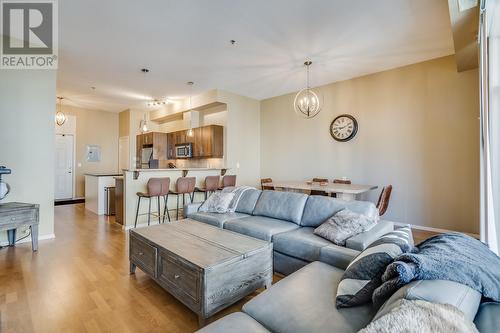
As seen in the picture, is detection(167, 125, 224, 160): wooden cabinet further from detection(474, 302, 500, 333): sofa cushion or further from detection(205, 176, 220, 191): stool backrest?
detection(474, 302, 500, 333): sofa cushion

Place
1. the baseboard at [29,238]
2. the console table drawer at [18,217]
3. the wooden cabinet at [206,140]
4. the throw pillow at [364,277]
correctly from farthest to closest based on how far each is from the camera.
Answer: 1. the wooden cabinet at [206,140]
2. the baseboard at [29,238]
3. the console table drawer at [18,217]
4. the throw pillow at [364,277]

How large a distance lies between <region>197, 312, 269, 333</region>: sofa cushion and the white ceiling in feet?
10.3

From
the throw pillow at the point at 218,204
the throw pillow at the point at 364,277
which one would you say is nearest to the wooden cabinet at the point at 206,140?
the throw pillow at the point at 218,204

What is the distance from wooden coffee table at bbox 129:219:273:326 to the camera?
73.0 inches

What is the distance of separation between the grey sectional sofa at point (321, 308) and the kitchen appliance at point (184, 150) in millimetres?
5876

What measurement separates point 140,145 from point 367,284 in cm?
832

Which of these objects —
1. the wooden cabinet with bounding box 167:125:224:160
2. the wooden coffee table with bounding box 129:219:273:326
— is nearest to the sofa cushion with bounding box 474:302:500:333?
the wooden coffee table with bounding box 129:219:273:326

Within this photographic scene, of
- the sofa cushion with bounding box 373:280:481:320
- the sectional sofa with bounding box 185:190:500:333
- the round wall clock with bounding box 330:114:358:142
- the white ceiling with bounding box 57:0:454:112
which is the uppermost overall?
the white ceiling with bounding box 57:0:454:112

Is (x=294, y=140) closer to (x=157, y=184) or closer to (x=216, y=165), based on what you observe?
(x=216, y=165)

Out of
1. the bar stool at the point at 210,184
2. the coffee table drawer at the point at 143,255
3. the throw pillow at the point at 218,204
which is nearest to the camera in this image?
the coffee table drawer at the point at 143,255

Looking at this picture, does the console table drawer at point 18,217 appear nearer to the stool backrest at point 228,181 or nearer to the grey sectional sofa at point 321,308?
the stool backrest at point 228,181

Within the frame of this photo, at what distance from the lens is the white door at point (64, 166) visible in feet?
25.3

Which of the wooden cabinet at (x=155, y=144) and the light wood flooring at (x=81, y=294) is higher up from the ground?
the wooden cabinet at (x=155, y=144)

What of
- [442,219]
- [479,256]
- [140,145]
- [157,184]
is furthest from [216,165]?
[479,256]
